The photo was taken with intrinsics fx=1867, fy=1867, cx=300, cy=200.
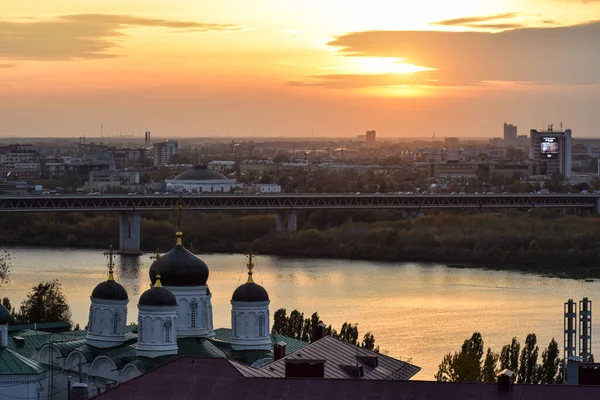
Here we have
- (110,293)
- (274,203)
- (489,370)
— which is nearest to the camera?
(110,293)

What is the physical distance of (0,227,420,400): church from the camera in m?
23.6

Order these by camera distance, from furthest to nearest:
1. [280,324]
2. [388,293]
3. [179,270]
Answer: [388,293] < [280,324] < [179,270]

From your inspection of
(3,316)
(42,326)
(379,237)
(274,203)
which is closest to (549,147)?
(274,203)

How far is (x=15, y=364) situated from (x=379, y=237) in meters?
39.4

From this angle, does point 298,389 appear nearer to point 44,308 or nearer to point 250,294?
point 250,294

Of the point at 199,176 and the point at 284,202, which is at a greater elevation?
the point at 199,176

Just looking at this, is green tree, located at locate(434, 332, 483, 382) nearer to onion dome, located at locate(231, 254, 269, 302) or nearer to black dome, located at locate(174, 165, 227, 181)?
onion dome, located at locate(231, 254, 269, 302)

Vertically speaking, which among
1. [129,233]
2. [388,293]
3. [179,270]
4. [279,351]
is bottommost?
[388,293]

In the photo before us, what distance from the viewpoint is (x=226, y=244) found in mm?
63125

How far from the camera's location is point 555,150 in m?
122

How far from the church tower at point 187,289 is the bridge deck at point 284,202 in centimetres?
3500

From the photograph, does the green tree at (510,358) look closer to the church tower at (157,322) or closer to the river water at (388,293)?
the river water at (388,293)

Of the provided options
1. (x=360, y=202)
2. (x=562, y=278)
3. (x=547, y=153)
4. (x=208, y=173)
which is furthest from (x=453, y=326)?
(x=547, y=153)

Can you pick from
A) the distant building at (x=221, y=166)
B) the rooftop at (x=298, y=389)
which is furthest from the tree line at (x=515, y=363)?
the distant building at (x=221, y=166)
